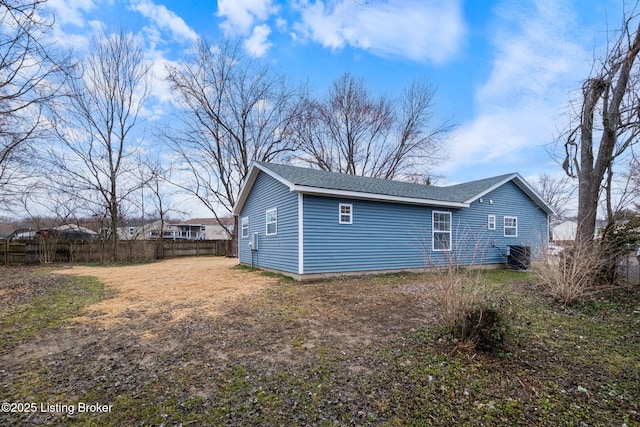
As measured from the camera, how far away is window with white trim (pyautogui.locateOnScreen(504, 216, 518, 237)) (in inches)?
529

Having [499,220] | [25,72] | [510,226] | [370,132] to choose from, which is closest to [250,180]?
[25,72]

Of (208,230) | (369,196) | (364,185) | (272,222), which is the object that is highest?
(364,185)

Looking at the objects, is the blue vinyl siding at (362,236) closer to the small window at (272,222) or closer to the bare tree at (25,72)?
the small window at (272,222)

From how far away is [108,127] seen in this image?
56.5 feet

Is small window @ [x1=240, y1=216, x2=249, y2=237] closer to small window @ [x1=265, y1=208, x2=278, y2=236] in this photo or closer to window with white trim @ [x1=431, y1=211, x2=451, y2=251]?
small window @ [x1=265, y1=208, x2=278, y2=236]

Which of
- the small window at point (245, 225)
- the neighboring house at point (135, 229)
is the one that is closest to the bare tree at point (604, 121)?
the small window at point (245, 225)

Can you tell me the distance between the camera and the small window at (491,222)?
1289cm

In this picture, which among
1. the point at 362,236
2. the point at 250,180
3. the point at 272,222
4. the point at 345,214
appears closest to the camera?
the point at 345,214

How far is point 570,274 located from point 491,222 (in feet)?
25.8

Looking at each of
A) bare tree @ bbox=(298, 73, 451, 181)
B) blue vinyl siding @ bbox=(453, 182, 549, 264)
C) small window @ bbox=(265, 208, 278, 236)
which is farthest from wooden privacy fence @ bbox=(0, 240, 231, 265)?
blue vinyl siding @ bbox=(453, 182, 549, 264)

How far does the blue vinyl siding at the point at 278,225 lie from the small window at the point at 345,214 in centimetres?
146

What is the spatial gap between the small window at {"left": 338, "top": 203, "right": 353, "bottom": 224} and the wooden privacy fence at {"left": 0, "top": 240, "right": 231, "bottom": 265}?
1288 centimetres

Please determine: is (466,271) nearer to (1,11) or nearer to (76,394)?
(76,394)

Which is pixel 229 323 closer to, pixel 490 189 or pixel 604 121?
pixel 604 121
